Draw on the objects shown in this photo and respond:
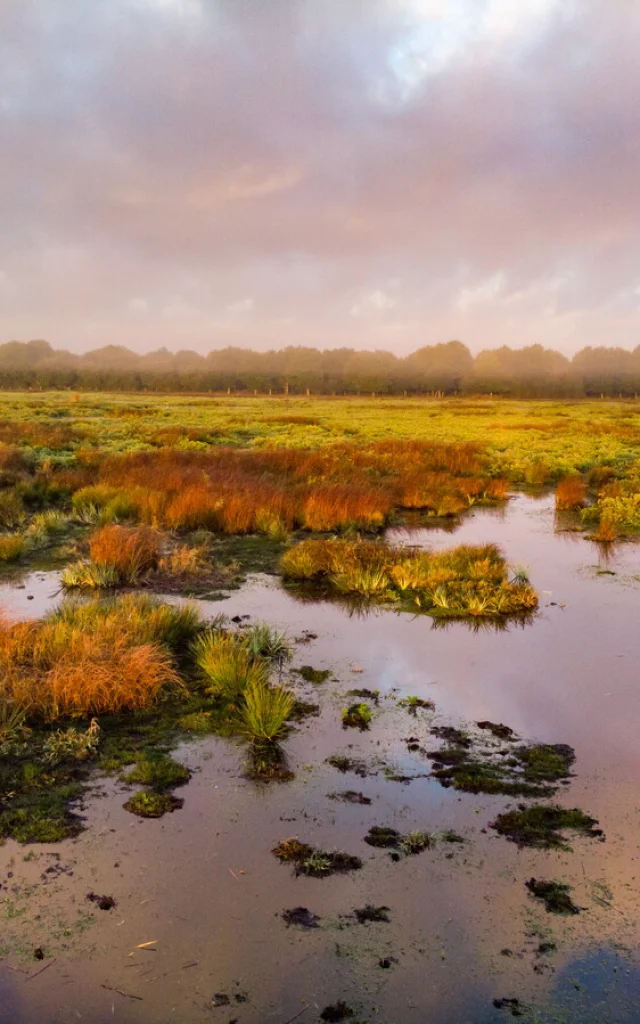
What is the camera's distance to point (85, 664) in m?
6.93

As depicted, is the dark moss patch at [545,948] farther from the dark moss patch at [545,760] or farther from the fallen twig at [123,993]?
the fallen twig at [123,993]

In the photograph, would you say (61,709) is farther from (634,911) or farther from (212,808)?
(634,911)

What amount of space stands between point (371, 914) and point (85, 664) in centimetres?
391

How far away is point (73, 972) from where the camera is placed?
3787mm

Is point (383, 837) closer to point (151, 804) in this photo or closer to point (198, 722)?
point (151, 804)

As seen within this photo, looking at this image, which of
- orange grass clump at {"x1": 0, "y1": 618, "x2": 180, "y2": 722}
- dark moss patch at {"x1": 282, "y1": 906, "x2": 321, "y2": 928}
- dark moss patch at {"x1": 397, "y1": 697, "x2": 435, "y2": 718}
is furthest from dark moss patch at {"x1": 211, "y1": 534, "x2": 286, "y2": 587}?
dark moss patch at {"x1": 282, "y1": 906, "x2": 321, "y2": 928}

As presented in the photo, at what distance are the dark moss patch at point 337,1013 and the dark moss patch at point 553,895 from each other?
4.75 feet

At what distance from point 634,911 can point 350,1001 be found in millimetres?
1912

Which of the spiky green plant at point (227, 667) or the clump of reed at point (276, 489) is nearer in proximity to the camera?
the spiky green plant at point (227, 667)

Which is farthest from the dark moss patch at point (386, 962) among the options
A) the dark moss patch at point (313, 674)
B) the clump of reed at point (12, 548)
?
the clump of reed at point (12, 548)

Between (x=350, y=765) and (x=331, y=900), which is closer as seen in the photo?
(x=331, y=900)

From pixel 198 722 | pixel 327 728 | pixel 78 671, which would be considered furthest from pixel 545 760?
pixel 78 671

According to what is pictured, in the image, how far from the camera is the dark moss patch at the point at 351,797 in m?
5.41

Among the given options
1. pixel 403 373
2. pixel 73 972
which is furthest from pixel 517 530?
pixel 403 373
